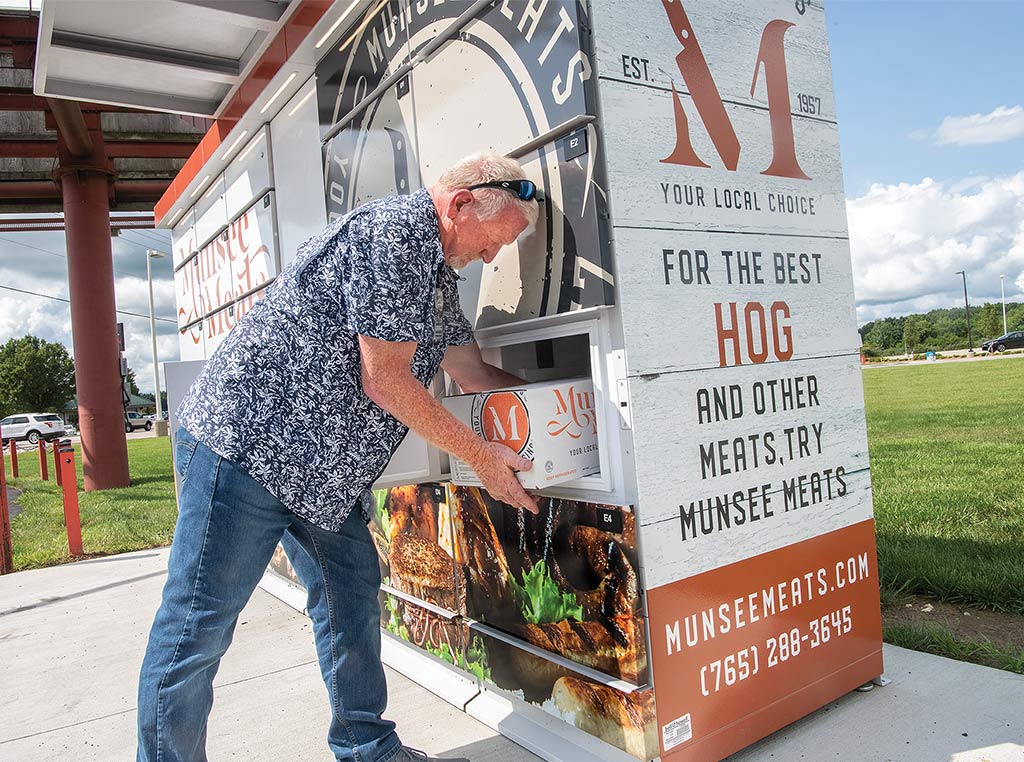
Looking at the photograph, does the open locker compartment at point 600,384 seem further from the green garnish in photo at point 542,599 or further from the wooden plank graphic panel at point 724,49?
the wooden plank graphic panel at point 724,49

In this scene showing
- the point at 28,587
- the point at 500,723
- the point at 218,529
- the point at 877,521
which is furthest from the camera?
the point at 28,587

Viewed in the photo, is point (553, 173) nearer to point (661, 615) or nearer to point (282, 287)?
point (282, 287)

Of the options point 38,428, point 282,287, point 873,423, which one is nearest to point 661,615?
point 282,287

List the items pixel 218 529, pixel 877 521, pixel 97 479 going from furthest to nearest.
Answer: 1. pixel 97 479
2. pixel 877 521
3. pixel 218 529

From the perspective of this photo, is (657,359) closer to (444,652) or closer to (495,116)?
(495,116)

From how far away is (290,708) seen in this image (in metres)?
3.02

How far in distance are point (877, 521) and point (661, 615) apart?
3.40 m

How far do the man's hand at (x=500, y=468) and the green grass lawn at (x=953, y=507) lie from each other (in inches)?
101

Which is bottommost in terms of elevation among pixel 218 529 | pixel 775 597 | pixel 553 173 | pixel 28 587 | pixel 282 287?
pixel 28 587

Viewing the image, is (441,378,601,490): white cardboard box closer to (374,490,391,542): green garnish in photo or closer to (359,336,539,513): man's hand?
(359,336,539,513): man's hand

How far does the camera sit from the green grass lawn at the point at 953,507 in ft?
12.0

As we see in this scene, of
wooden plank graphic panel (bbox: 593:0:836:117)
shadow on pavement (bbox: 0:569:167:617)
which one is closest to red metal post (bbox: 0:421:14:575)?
shadow on pavement (bbox: 0:569:167:617)

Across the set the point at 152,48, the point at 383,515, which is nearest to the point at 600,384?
the point at 383,515

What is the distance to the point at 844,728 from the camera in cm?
244
